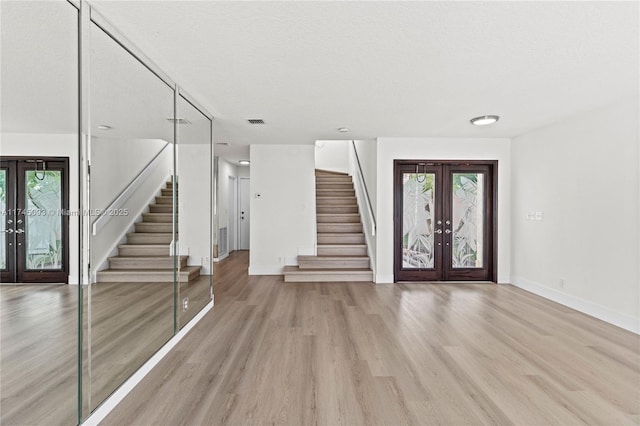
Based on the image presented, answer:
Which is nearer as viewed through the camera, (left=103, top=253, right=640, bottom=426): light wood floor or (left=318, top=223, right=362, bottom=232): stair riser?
(left=103, top=253, right=640, bottom=426): light wood floor

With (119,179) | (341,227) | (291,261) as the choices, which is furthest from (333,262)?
(119,179)

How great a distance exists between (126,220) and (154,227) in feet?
1.29

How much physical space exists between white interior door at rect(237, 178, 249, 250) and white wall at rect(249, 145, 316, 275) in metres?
3.70

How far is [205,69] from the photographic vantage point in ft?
9.26

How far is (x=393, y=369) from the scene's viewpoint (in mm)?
2621

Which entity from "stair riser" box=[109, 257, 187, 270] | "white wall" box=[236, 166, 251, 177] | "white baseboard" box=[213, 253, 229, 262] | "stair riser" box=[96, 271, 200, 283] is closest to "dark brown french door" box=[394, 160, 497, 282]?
"stair riser" box=[96, 271, 200, 283]

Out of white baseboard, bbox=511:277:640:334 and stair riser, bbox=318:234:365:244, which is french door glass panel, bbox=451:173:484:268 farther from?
stair riser, bbox=318:234:365:244

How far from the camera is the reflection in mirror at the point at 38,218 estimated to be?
59.1 inches

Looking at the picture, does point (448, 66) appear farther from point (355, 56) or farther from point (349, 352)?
point (349, 352)

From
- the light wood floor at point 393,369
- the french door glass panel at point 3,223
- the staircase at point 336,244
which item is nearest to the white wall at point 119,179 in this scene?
the french door glass panel at point 3,223

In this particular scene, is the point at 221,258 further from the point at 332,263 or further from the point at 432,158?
the point at 432,158

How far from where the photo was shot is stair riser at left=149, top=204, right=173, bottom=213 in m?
3.11

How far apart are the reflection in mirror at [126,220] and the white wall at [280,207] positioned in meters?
3.22

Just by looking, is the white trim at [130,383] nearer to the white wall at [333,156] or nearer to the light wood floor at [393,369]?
Result: the light wood floor at [393,369]
